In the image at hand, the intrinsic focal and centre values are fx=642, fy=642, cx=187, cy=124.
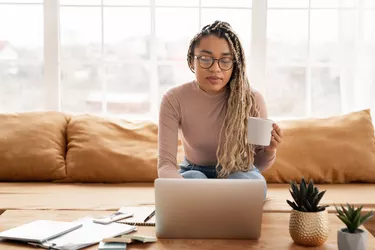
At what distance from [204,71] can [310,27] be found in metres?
1.40

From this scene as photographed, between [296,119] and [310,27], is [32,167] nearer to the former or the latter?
[296,119]

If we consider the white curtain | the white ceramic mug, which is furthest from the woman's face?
the white curtain

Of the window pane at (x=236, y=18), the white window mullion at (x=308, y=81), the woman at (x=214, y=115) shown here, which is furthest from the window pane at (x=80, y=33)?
the white window mullion at (x=308, y=81)

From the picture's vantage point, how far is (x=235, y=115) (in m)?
2.81

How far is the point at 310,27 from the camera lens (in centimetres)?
392

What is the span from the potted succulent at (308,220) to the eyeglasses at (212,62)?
31.8 inches

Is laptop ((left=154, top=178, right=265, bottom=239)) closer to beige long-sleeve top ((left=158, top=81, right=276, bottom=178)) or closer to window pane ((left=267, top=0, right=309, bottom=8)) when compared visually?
beige long-sleeve top ((left=158, top=81, right=276, bottom=178))

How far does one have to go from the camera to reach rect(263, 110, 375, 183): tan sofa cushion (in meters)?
3.50

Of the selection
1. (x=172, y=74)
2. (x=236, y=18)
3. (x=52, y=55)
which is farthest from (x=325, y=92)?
(x=52, y=55)

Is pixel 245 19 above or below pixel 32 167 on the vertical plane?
above

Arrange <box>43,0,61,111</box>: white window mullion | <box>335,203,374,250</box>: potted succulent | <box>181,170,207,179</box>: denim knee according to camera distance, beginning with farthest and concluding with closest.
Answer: <box>43,0,61,111</box>: white window mullion
<box>181,170,207,179</box>: denim knee
<box>335,203,374,250</box>: potted succulent

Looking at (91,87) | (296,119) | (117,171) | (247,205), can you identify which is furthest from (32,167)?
(247,205)

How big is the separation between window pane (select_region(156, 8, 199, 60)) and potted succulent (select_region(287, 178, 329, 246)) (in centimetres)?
199

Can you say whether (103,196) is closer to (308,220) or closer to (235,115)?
(235,115)
